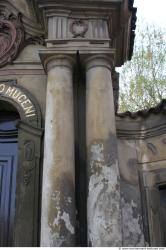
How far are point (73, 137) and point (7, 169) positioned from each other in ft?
5.06

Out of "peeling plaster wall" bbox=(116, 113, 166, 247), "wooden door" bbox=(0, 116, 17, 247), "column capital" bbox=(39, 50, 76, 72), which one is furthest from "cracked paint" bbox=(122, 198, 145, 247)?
"column capital" bbox=(39, 50, 76, 72)

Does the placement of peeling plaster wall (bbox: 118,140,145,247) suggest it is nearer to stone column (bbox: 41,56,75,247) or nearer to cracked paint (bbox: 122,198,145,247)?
cracked paint (bbox: 122,198,145,247)

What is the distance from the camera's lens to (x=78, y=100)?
6430 millimetres

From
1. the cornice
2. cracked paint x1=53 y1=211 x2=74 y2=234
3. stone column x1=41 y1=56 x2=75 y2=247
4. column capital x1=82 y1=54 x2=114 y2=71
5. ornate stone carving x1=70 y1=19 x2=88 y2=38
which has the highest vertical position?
ornate stone carving x1=70 y1=19 x2=88 y2=38

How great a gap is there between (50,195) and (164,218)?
2.62 m

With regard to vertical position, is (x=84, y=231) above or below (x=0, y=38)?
below

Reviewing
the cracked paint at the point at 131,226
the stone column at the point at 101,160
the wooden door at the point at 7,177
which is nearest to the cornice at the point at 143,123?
the cracked paint at the point at 131,226

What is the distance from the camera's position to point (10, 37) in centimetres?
711

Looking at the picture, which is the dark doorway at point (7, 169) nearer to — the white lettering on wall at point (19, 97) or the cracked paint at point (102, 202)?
A: the white lettering on wall at point (19, 97)

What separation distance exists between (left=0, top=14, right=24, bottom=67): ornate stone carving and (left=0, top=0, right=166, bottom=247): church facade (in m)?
0.02

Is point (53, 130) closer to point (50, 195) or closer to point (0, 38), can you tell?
point (50, 195)

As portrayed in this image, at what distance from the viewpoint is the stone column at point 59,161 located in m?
4.91

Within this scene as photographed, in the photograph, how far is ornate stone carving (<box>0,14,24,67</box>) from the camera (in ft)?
22.6

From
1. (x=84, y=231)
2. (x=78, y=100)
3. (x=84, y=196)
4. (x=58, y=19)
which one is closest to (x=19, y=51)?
(x=58, y=19)
